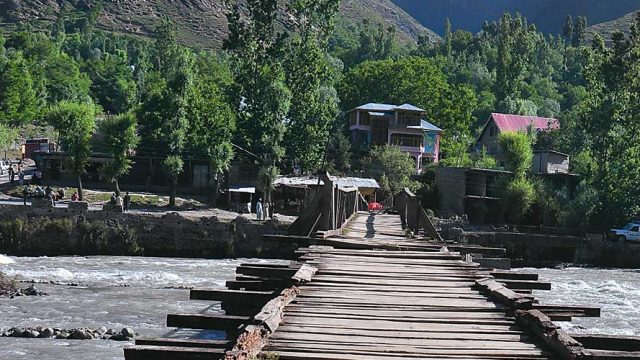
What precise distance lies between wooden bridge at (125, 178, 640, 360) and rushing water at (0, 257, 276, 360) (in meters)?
11.9

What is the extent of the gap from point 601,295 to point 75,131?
115 ft

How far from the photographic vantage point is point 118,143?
58781 mm

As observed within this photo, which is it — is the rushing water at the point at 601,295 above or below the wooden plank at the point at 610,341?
below

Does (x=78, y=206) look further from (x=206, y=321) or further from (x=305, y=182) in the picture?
(x=206, y=321)

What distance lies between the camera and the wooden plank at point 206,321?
8.28 metres

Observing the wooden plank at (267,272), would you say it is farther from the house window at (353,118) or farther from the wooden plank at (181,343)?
the house window at (353,118)

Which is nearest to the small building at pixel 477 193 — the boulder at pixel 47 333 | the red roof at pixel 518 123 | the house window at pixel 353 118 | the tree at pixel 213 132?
the tree at pixel 213 132

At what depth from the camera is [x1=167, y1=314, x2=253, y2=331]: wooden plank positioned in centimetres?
828

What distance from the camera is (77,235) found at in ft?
153

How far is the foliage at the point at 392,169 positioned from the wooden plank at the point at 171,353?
5949cm

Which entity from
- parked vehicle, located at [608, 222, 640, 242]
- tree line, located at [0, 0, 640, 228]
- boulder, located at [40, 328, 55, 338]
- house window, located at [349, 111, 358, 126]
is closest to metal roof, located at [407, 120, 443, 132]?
tree line, located at [0, 0, 640, 228]

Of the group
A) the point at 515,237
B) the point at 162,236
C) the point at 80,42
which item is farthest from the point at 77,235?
the point at 80,42

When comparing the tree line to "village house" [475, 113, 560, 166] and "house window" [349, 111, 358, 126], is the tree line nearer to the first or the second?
"house window" [349, 111, 358, 126]

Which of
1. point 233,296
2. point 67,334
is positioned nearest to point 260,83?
point 67,334
